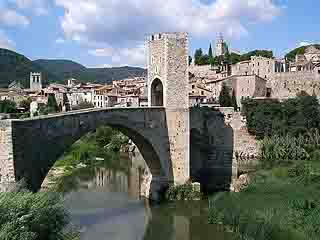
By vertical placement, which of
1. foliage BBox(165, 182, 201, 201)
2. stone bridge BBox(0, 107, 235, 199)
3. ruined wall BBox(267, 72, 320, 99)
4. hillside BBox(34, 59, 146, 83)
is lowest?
foliage BBox(165, 182, 201, 201)

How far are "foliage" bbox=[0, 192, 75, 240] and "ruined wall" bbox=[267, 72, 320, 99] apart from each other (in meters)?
31.3

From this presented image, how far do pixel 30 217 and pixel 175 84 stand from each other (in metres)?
10.2

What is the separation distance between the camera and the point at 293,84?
37656mm

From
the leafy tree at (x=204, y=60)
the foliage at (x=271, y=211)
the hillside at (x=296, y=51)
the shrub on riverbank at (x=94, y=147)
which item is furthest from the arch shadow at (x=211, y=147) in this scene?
the hillside at (x=296, y=51)

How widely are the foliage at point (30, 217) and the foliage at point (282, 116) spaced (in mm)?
21632

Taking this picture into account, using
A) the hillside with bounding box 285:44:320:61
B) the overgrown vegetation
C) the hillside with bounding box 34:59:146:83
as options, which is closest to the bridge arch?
the overgrown vegetation

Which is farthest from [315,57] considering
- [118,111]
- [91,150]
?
[118,111]

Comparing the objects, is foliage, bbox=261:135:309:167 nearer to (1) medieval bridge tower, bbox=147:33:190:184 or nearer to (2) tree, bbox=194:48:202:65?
(1) medieval bridge tower, bbox=147:33:190:184

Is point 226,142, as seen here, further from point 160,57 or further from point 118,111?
point 118,111

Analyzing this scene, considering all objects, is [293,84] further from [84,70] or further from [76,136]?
[84,70]

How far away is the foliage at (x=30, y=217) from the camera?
23.3ft

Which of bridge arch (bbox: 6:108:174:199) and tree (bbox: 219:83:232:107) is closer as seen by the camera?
bridge arch (bbox: 6:108:174:199)

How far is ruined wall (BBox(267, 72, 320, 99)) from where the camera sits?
1455 inches

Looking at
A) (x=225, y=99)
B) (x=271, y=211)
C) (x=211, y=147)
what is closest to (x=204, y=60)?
(x=225, y=99)
